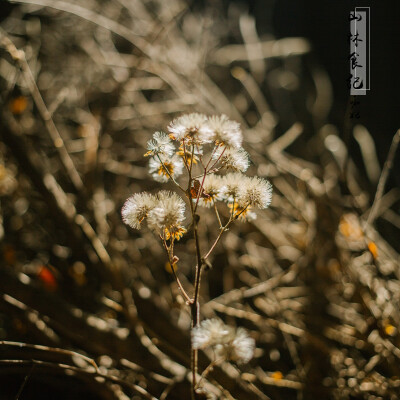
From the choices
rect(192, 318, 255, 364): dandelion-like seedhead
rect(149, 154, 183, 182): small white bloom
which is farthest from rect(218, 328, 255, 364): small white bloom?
rect(149, 154, 183, 182): small white bloom

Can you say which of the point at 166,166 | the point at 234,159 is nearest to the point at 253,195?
the point at 234,159

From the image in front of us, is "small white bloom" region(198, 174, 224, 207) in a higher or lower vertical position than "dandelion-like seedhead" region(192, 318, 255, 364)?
higher

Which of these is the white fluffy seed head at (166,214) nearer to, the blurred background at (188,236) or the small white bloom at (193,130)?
the small white bloom at (193,130)

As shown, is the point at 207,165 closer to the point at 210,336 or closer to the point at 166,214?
the point at 166,214

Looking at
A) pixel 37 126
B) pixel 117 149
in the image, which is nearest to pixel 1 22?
pixel 37 126

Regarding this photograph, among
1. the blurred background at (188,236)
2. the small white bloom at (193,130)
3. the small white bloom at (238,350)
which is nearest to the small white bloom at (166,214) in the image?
the small white bloom at (193,130)

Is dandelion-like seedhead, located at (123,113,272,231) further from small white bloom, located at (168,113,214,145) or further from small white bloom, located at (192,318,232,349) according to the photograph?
small white bloom, located at (192,318,232,349)

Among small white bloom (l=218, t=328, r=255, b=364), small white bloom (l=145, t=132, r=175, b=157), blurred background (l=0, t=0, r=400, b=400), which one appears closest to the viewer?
small white bloom (l=218, t=328, r=255, b=364)
